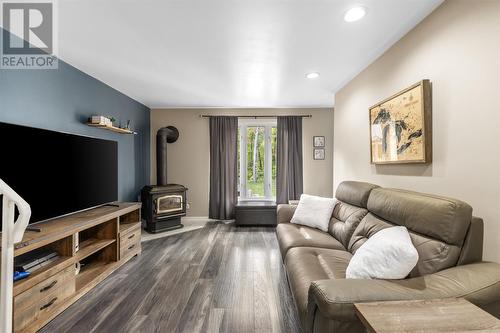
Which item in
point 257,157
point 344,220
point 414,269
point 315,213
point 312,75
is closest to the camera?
point 414,269

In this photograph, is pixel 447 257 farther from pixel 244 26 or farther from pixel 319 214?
pixel 244 26

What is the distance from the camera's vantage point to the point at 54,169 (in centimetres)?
213

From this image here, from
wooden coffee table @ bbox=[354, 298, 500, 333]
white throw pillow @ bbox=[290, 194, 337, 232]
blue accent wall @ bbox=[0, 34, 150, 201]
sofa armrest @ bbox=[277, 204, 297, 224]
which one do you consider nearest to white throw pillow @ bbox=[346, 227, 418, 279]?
wooden coffee table @ bbox=[354, 298, 500, 333]

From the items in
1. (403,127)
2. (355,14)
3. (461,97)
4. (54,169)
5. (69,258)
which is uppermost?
(355,14)

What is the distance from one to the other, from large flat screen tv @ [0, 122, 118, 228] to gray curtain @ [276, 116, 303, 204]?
9.91 feet

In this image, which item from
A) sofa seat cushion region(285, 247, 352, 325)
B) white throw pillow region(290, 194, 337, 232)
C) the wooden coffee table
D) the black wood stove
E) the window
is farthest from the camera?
the window

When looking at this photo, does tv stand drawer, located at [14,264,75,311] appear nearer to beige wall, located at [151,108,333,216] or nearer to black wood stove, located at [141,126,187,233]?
black wood stove, located at [141,126,187,233]

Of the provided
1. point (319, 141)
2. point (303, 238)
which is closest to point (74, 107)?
point (303, 238)

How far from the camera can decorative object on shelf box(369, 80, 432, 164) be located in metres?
1.79

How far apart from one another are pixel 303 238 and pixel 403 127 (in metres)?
1.38

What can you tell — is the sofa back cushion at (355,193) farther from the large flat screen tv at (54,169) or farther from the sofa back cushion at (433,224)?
the large flat screen tv at (54,169)

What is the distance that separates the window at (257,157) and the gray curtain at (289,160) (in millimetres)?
197

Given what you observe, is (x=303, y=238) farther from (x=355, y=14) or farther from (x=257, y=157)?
(x=257, y=157)

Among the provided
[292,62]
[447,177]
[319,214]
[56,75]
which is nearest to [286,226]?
[319,214]
